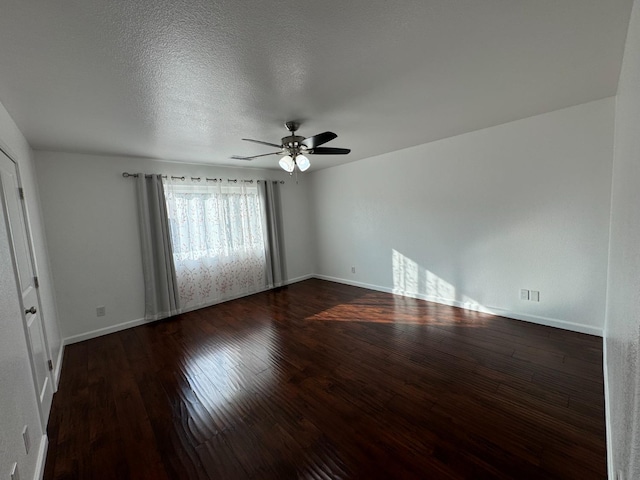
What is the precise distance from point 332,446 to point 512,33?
8.64ft

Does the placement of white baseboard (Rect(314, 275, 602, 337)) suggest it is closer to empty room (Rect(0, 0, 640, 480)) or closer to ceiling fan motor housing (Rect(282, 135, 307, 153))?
empty room (Rect(0, 0, 640, 480))

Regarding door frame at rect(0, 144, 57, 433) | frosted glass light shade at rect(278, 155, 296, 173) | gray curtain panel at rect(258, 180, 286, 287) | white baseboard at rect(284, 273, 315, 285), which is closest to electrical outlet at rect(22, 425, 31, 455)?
door frame at rect(0, 144, 57, 433)

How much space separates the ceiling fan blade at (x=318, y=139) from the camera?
87.0 inches

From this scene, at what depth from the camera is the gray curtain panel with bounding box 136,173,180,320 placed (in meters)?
3.71

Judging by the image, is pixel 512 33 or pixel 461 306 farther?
pixel 461 306

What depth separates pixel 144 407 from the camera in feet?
6.70

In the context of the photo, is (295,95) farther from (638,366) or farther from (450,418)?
(450,418)

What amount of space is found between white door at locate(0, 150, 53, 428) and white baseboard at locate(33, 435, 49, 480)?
0.13 m

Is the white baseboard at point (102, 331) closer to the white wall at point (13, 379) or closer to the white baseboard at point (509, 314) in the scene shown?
the white wall at point (13, 379)

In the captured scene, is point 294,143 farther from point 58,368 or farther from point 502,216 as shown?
point 58,368

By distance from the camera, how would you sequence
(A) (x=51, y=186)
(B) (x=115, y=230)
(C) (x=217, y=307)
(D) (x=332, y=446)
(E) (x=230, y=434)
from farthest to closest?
(C) (x=217, y=307) < (B) (x=115, y=230) < (A) (x=51, y=186) < (E) (x=230, y=434) < (D) (x=332, y=446)

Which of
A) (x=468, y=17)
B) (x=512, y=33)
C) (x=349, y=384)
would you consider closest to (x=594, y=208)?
(x=512, y=33)

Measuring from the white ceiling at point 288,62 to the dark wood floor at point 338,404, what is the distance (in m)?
2.35

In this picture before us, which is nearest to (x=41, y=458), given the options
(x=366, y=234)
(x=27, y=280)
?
(x=27, y=280)
